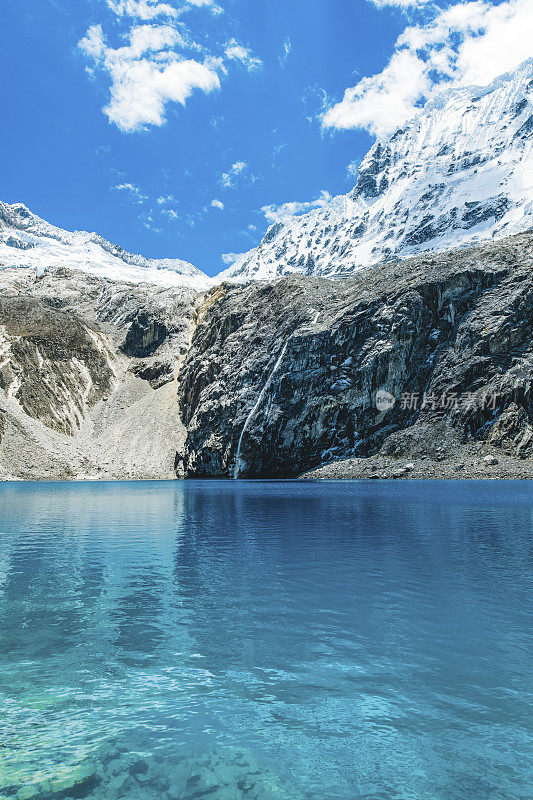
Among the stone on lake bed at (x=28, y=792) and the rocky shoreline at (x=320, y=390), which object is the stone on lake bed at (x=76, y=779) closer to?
the stone on lake bed at (x=28, y=792)

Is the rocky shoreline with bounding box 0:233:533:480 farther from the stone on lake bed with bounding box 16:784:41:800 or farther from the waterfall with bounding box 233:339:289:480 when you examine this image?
the stone on lake bed with bounding box 16:784:41:800

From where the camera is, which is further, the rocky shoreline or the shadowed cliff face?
the shadowed cliff face

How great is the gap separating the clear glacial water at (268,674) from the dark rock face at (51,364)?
106 m

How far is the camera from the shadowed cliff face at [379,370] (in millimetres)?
98938

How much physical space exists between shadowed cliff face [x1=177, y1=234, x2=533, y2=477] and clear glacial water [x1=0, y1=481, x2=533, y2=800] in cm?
7691

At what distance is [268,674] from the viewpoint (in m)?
12.4

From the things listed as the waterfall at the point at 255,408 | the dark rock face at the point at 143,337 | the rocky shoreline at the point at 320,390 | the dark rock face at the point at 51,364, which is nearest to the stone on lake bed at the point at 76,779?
the rocky shoreline at the point at 320,390

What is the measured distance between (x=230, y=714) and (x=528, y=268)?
11285 centimetres

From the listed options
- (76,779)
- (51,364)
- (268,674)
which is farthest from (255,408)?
(76,779)

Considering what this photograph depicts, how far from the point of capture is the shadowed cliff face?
98.9 metres

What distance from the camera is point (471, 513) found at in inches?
1658

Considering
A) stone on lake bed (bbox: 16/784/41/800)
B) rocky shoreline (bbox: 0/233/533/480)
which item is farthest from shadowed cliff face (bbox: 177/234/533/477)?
stone on lake bed (bbox: 16/784/41/800)

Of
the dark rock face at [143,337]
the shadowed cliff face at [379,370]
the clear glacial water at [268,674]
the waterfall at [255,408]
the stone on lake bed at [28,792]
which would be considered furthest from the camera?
the dark rock face at [143,337]

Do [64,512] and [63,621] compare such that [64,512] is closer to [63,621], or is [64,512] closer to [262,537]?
[262,537]
